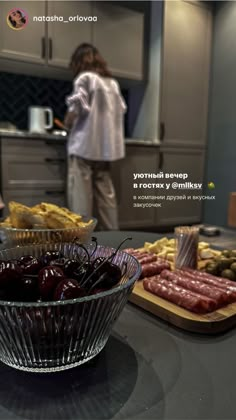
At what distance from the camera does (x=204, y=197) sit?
769 millimetres

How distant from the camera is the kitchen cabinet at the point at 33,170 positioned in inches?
70.6

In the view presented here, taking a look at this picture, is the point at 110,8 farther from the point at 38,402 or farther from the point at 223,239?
the point at 38,402

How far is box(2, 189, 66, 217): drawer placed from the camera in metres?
1.82

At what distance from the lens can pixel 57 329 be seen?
25 cm

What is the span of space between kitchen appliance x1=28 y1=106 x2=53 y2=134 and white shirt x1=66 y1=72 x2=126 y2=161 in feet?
0.95

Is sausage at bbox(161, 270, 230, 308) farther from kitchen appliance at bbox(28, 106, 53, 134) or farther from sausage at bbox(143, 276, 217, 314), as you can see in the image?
kitchen appliance at bbox(28, 106, 53, 134)

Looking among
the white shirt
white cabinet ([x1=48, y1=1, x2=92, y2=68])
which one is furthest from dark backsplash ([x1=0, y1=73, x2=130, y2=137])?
the white shirt

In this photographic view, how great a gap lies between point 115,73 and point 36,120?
63 centimetres

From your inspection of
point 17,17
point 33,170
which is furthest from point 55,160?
point 17,17

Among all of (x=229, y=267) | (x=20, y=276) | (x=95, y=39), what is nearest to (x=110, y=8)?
(x=95, y=39)

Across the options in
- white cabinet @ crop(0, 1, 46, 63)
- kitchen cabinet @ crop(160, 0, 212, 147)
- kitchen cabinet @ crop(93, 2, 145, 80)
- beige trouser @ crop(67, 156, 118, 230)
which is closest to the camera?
kitchen cabinet @ crop(160, 0, 212, 147)

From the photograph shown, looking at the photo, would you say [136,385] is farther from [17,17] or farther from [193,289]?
[17,17]

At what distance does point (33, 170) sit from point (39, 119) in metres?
0.44

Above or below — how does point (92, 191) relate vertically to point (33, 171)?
below
